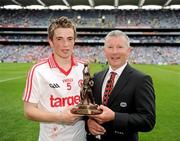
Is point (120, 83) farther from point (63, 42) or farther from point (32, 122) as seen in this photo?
point (32, 122)

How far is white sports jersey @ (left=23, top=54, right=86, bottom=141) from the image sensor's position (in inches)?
159

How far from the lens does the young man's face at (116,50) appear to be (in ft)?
13.0

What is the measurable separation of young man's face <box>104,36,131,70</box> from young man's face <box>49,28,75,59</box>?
1.42ft

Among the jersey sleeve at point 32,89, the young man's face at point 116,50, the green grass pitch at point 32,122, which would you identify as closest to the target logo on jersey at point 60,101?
the jersey sleeve at point 32,89

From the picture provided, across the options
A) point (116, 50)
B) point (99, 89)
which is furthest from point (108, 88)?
point (116, 50)

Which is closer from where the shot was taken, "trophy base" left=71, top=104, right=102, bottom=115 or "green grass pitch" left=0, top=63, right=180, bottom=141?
"trophy base" left=71, top=104, right=102, bottom=115

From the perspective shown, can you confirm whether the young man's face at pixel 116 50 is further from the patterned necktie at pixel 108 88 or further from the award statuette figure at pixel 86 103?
the award statuette figure at pixel 86 103

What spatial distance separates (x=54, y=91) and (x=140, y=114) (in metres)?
1.06

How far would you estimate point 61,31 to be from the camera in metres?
3.89

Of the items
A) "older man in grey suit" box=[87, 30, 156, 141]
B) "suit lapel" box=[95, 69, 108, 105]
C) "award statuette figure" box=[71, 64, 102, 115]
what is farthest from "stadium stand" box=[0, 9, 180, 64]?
"award statuette figure" box=[71, 64, 102, 115]

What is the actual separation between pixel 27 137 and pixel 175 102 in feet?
28.5

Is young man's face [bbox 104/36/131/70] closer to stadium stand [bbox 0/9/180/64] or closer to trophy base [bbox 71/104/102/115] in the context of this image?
trophy base [bbox 71/104/102/115]

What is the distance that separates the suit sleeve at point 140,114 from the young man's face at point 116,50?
0.35 m

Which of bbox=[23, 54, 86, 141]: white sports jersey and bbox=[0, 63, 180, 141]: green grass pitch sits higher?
bbox=[23, 54, 86, 141]: white sports jersey
